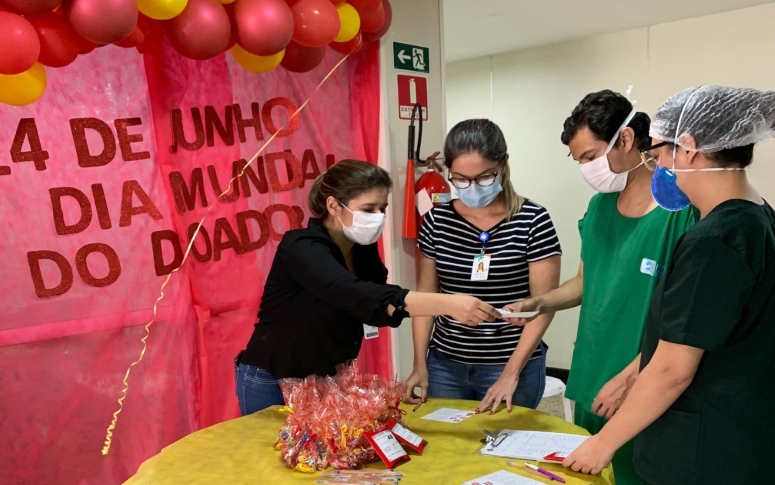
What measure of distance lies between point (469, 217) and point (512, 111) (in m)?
3.00

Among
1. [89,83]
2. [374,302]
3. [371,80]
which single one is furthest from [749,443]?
[89,83]

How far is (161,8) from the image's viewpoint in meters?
1.67

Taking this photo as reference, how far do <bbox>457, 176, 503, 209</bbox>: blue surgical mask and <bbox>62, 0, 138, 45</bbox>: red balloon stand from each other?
1072 mm

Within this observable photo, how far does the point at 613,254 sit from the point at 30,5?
1.69 metres

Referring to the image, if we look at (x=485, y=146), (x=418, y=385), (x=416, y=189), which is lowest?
(x=418, y=385)

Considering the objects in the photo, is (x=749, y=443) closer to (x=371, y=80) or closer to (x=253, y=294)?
(x=253, y=294)

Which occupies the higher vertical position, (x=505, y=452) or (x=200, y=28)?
(x=200, y=28)

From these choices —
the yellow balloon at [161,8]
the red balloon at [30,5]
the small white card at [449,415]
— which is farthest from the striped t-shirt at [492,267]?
the red balloon at [30,5]

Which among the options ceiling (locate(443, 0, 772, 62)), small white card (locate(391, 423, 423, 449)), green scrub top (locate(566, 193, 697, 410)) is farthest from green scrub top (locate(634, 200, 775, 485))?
ceiling (locate(443, 0, 772, 62))

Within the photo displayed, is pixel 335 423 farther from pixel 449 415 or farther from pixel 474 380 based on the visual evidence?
pixel 474 380

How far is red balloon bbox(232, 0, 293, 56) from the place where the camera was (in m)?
1.83

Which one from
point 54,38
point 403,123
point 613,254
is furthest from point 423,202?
point 54,38

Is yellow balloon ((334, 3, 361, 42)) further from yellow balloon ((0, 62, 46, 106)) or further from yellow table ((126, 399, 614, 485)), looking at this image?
yellow table ((126, 399, 614, 485))

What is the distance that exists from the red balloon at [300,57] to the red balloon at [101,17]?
0.66 metres
